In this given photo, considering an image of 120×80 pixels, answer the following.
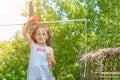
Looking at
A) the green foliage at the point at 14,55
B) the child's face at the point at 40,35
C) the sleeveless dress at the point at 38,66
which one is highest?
the child's face at the point at 40,35

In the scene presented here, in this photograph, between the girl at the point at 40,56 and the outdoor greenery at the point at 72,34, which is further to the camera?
the outdoor greenery at the point at 72,34

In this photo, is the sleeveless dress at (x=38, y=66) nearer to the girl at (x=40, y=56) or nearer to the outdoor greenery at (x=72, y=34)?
the girl at (x=40, y=56)

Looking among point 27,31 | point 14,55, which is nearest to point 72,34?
point 14,55

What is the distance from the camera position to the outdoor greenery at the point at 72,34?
12820 mm

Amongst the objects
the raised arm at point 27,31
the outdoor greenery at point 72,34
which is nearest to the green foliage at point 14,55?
the outdoor greenery at point 72,34

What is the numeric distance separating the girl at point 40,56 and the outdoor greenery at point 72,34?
8232 millimetres

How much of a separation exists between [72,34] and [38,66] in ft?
31.7

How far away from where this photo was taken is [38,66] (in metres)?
3.49

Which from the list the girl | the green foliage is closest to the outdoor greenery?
the green foliage

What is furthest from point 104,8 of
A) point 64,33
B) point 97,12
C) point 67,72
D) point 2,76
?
point 2,76

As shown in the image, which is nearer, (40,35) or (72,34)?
(40,35)

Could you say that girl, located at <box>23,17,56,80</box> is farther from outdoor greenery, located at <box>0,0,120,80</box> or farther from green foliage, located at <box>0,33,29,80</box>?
green foliage, located at <box>0,33,29,80</box>

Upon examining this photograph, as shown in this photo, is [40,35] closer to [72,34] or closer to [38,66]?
[38,66]

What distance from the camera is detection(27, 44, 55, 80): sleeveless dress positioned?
3486 millimetres
